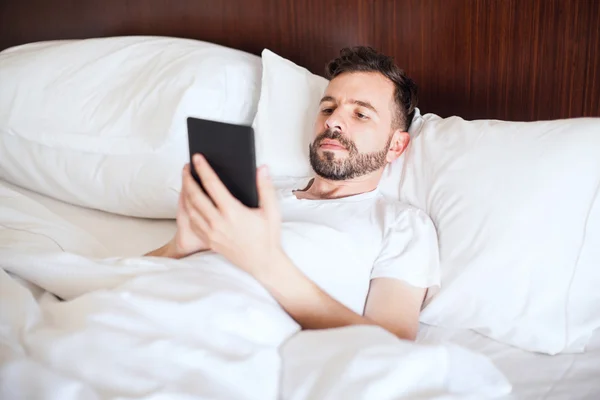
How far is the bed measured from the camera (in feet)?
2.67

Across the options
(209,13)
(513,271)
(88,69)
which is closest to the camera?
(513,271)

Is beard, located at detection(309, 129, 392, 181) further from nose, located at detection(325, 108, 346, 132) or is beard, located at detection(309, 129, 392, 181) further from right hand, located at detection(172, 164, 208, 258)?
right hand, located at detection(172, 164, 208, 258)

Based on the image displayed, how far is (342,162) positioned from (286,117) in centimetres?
29

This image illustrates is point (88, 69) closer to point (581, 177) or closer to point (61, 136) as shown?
point (61, 136)

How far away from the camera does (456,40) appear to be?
1.46 m

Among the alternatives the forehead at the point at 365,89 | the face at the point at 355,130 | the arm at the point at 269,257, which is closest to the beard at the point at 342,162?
the face at the point at 355,130

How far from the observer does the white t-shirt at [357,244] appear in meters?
1.14

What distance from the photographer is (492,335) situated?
1115 millimetres

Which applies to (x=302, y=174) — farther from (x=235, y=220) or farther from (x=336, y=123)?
(x=235, y=220)

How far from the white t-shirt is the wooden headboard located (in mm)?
397

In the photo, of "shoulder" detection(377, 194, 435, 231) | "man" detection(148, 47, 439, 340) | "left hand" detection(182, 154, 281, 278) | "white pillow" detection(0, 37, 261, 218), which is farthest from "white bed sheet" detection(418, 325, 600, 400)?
"white pillow" detection(0, 37, 261, 218)

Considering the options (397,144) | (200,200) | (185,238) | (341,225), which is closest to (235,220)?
(200,200)

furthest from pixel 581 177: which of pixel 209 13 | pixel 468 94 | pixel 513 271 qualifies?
pixel 209 13

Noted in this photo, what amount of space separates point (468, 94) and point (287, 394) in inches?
36.8
